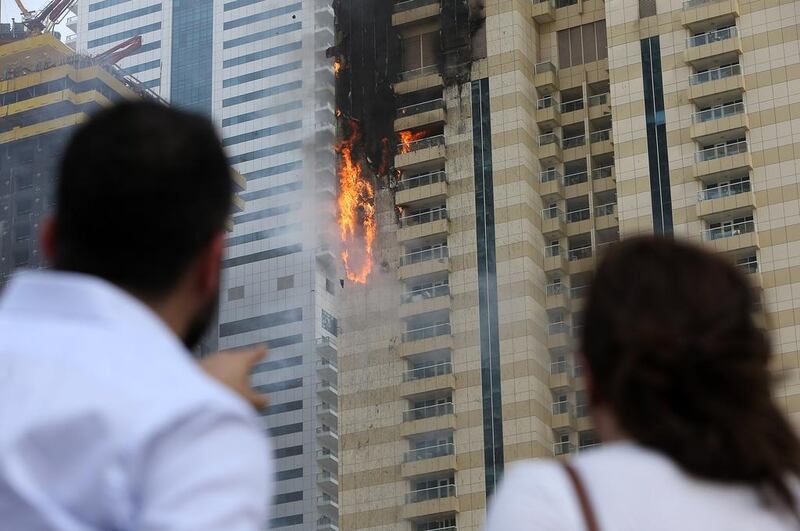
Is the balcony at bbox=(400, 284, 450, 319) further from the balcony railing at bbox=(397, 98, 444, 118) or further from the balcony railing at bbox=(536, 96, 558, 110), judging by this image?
the balcony railing at bbox=(536, 96, 558, 110)

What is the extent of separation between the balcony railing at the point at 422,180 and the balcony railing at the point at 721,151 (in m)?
10.5

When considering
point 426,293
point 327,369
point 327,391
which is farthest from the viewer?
point 327,369

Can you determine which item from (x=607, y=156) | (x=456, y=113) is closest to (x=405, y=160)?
(x=456, y=113)

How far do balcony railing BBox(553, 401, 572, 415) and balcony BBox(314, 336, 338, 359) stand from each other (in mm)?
31571

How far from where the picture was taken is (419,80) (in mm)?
65125

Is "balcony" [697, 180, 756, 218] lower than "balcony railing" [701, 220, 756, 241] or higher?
higher

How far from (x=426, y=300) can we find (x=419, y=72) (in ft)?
31.6

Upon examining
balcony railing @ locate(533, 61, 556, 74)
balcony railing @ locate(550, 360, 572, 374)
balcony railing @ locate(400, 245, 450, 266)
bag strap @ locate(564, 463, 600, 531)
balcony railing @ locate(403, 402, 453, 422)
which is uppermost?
balcony railing @ locate(533, 61, 556, 74)

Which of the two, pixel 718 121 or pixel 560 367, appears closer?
pixel 718 121

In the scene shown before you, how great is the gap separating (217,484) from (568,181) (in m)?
61.2

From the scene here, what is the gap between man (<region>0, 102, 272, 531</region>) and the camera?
7.25 ft

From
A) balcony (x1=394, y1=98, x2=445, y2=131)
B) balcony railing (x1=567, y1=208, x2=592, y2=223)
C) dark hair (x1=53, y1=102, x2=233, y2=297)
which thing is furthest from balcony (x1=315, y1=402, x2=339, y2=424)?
dark hair (x1=53, y1=102, x2=233, y2=297)

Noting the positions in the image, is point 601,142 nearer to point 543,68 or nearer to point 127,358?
point 543,68

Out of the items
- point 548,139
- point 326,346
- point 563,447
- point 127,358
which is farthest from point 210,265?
point 326,346
